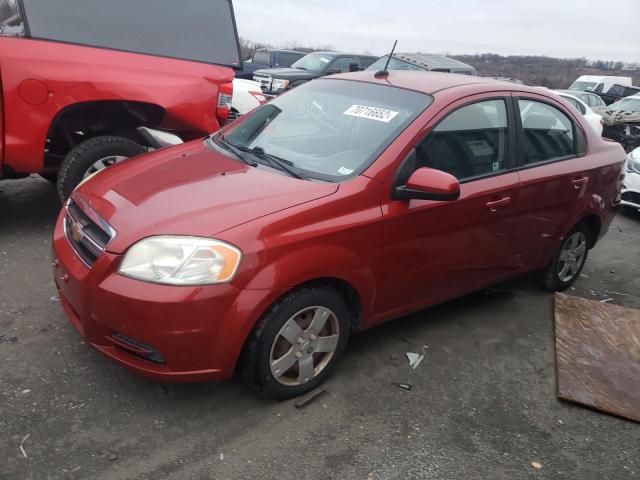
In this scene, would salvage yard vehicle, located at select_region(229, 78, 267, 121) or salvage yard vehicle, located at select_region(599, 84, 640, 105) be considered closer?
salvage yard vehicle, located at select_region(229, 78, 267, 121)

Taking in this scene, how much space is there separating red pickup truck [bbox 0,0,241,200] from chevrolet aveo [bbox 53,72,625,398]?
4.37 feet

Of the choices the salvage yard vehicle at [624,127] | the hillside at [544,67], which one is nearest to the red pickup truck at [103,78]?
the salvage yard vehicle at [624,127]

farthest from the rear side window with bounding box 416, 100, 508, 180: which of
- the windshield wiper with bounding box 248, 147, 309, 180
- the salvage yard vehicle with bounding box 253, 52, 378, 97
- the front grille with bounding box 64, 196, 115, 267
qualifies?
the salvage yard vehicle with bounding box 253, 52, 378, 97

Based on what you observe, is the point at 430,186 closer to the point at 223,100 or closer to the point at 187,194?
the point at 187,194

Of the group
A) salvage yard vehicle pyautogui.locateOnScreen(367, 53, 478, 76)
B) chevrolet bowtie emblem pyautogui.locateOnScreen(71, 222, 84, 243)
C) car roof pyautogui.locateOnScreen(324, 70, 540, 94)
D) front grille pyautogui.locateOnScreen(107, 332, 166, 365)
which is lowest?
front grille pyautogui.locateOnScreen(107, 332, 166, 365)

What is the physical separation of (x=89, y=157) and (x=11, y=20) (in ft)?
4.03

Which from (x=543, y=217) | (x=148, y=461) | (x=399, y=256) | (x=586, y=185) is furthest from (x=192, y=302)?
(x=586, y=185)

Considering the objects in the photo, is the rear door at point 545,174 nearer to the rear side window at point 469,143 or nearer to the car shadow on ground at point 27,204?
the rear side window at point 469,143

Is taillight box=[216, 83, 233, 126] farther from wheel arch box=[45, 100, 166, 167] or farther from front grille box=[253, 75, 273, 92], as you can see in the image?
front grille box=[253, 75, 273, 92]

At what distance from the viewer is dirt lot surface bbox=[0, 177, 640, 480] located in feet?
8.33

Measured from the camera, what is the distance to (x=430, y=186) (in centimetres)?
298

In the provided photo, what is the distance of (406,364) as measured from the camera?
348 centimetres

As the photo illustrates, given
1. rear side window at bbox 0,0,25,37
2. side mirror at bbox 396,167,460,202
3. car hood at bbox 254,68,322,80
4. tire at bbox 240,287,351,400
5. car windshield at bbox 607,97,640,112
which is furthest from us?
car windshield at bbox 607,97,640,112

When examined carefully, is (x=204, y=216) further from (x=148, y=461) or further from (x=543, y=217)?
(x=543, y=217)
